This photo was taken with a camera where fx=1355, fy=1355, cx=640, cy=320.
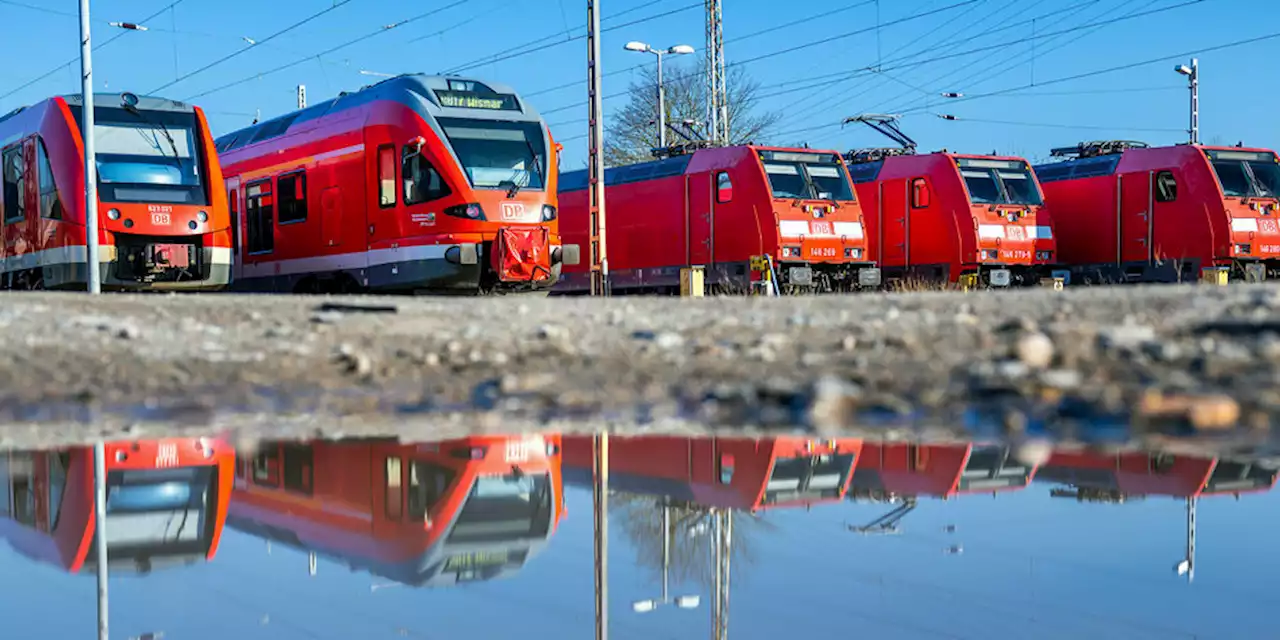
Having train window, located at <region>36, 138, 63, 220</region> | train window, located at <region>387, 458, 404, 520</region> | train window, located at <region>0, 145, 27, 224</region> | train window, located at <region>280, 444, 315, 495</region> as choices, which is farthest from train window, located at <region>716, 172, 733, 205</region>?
train window, located at <region>387, 458, 404, 520</region>

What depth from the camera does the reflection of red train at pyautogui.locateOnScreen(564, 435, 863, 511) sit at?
4.07 m

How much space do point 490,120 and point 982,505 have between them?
16479 mm

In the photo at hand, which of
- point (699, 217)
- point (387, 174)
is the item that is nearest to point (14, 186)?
point (387, 174)

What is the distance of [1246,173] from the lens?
25484 millimetres

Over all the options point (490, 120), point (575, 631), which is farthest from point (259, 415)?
point (490, 120)

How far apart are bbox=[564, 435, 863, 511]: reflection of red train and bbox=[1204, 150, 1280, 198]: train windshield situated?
74.2 ft

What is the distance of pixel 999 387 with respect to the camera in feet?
19.9

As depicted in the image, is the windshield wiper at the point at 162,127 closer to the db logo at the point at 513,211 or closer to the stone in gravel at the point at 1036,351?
the db logo at the point at 513,211

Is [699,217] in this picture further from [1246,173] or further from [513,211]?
Result: [1246,173]

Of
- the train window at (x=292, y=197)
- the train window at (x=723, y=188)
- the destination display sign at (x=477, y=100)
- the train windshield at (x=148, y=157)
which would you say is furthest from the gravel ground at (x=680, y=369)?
the train window at (x=723, y=188)

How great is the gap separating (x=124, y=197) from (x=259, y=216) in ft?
10.4

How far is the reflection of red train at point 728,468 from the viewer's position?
407 centimetres

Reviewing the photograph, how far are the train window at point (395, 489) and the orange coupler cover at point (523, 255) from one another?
576 inches

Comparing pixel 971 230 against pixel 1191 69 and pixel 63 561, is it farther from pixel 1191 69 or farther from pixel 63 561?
pixel 63 561
